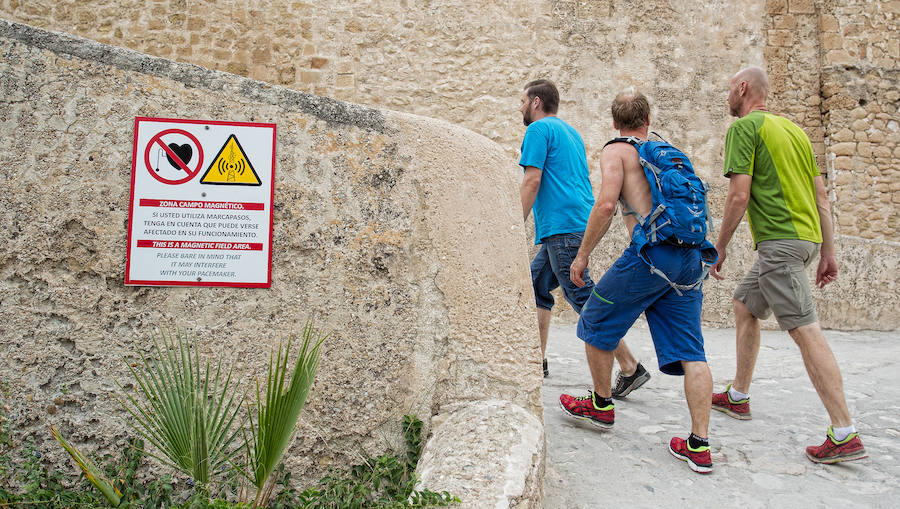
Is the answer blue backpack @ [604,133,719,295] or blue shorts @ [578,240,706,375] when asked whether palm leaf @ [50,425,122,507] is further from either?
blue backpack @ [604,133,719,295]

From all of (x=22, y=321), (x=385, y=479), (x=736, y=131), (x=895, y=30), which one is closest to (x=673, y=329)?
(x=736, y=131)

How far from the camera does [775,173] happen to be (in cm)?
259

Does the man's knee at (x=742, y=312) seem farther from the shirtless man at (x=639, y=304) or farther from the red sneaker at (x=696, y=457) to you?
the red sneaker at (x=696, y=457)

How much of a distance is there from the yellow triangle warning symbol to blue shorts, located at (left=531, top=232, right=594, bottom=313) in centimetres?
141

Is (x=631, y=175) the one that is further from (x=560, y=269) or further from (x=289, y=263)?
(x=289, y=263)

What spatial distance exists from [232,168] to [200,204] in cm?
14

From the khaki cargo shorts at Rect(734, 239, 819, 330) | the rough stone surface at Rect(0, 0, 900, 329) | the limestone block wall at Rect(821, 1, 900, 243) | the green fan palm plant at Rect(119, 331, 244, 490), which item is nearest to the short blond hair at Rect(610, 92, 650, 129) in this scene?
the khaki cargo shorts at Rect(734, 239, 819, 330)

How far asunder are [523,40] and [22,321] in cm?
754

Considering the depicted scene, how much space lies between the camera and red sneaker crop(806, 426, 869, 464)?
2.31 metres

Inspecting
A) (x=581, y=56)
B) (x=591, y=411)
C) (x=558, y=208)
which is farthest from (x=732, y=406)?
(x=581, y=56)

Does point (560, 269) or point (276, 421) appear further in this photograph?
point (560, 269)

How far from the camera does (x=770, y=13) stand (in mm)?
8742

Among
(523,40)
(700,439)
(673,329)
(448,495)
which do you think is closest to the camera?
(448,495)

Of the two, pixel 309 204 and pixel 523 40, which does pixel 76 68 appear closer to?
pixel 309 204
